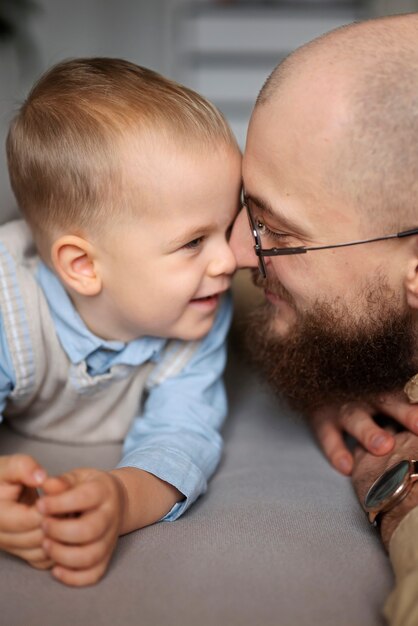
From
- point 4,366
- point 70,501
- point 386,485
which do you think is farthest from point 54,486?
point 386,485

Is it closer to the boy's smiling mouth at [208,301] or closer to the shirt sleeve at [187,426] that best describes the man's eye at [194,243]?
the boy's smiling mouth at [208,301]

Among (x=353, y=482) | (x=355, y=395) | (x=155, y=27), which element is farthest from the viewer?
(x=155, y=27)

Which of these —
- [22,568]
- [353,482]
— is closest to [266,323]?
[353,482]

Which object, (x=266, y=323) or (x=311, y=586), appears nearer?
(x=311, y=586)

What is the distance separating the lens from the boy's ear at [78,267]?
1394mm

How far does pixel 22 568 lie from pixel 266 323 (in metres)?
0.68

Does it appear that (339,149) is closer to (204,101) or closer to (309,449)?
(204,101)

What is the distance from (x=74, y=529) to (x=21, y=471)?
0.11 meters

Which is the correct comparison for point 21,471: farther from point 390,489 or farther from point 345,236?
point 345,236

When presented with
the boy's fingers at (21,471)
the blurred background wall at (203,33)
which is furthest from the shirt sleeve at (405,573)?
the blurred background wall at (203,33)

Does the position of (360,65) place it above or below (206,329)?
above

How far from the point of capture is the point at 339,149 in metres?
1.29

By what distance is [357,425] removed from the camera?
4.98ft

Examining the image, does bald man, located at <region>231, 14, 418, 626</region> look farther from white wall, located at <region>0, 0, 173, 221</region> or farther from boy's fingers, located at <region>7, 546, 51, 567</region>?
white wall, located at <region>0, 0, 173, 221</region>
